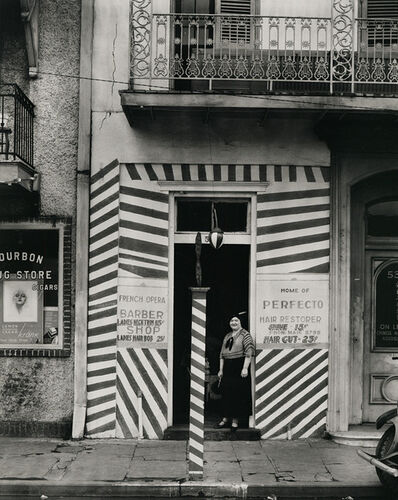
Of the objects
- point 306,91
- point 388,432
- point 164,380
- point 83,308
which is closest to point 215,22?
point 306,91

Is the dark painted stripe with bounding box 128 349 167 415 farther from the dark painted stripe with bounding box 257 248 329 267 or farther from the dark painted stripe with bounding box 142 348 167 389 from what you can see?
the dark painted stripe with bounding box 257 248 329 267

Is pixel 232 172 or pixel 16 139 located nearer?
pixel 16 139

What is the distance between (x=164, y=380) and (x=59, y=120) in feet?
13.7

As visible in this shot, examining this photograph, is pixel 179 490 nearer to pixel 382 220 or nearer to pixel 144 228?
pixel 144 228

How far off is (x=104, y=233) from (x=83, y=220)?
36 centimetres

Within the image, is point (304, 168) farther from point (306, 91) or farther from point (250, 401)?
point (250, 401)

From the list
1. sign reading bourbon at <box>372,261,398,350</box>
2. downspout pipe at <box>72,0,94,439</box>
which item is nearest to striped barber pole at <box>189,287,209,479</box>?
downspout pipe at <box>72,0,94,439</box>

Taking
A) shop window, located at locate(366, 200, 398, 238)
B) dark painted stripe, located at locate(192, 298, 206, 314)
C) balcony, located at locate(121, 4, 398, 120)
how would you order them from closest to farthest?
dark painted stripe, located at locate(192, 298, 206, 314)
balcony, located at locate(121, 4, 398, 120)
shop window, located at locate(366, 200, 398, 238)

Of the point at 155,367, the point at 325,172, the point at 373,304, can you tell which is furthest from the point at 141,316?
the point at 373,304

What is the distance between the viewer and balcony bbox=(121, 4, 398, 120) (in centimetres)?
1069

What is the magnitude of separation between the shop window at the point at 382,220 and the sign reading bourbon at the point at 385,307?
487 millimetres

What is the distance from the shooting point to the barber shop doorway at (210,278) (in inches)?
447

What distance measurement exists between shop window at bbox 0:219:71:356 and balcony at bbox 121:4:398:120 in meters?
2.57

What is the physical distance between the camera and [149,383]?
36.2 ft
